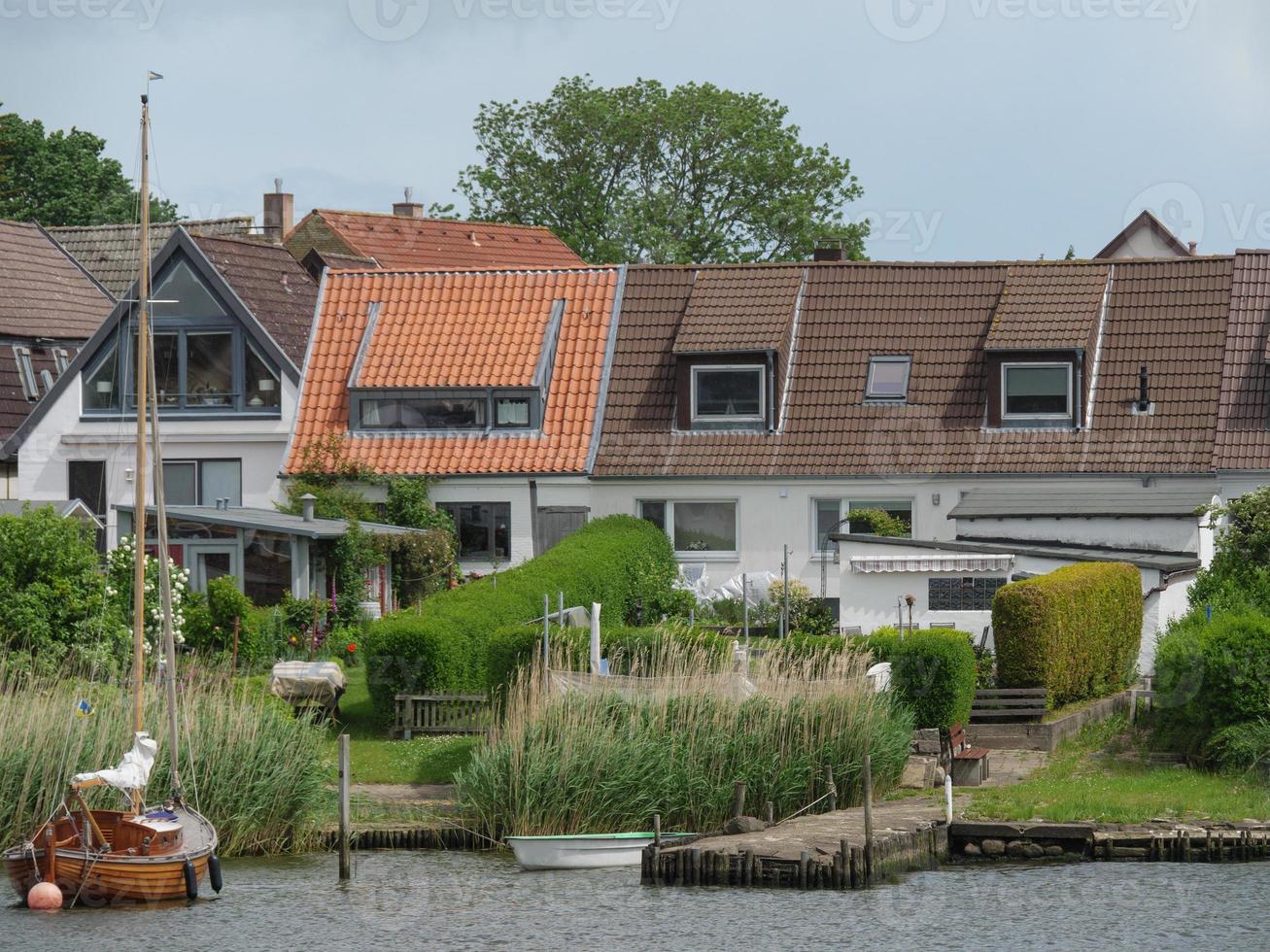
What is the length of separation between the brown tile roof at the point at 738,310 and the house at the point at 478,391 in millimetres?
2075

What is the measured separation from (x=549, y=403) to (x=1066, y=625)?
15.5m

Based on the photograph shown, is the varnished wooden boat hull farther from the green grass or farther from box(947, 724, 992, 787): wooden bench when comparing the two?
box(947, 724, 992, 787): wooden bench

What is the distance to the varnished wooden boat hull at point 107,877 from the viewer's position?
25906 mm

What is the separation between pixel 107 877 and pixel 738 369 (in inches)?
845

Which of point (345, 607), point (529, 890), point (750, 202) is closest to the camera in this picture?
point (529, 890)

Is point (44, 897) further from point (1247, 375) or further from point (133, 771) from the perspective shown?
point (1247, 375)

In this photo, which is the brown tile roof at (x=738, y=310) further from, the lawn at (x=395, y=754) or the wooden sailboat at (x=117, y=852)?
the wooden sailboat at (x=117, y=852)

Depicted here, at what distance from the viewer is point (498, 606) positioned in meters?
34.4

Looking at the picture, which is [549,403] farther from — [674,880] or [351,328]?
[674,880]

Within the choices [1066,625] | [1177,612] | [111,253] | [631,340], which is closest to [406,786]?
[1066,625]

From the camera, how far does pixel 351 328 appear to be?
47.9 metres

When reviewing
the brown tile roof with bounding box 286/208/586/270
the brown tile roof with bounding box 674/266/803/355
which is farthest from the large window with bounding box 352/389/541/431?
the brown tile roof with bounding box 286/208/586/270

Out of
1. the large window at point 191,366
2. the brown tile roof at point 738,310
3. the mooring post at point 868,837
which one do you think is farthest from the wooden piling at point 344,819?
the large window at point 191,366

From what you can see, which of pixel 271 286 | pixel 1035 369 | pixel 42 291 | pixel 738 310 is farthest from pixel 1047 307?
pixel 42 291
